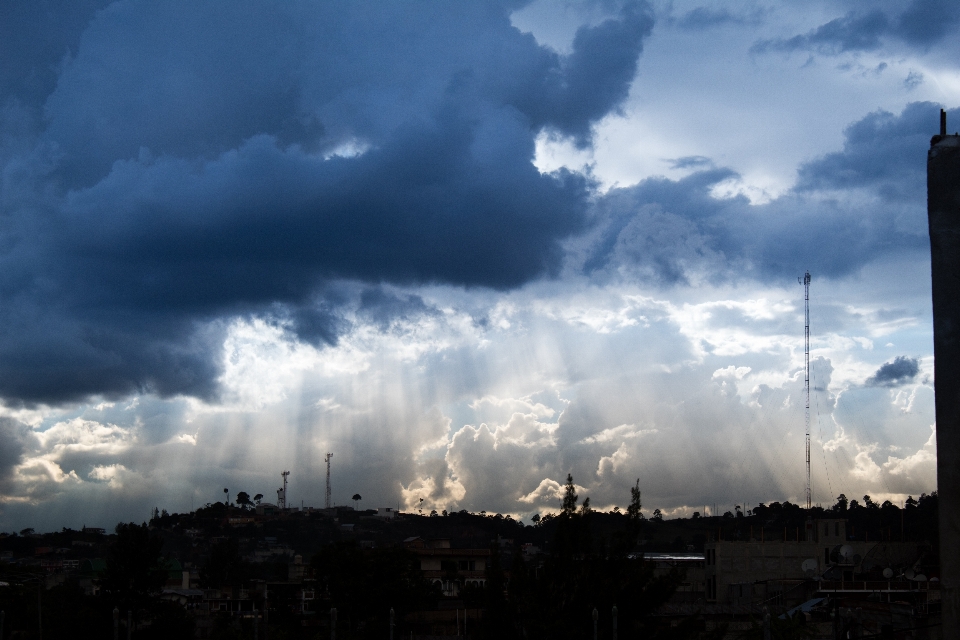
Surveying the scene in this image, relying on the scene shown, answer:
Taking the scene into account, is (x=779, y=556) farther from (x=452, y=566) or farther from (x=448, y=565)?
(x=448, y=565)

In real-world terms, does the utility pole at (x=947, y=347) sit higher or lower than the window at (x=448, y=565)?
higher

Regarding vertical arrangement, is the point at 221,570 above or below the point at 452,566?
below

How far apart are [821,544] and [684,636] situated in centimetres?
6980


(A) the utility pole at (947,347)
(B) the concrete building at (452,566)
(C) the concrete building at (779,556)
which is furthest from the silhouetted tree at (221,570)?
(A) the utility pole at (947,347)

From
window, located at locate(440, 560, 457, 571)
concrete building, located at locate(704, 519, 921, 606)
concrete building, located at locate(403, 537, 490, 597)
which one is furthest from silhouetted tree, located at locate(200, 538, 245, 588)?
concrete building, located at locate(704, 519, 921, 606)

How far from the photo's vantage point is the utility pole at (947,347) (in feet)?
35.2

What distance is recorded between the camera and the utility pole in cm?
1073

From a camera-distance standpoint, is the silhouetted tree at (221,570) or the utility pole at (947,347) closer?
the utility pole at (947,347)

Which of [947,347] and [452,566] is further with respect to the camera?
[452,566]

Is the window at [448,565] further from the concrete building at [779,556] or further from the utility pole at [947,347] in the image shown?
the utility pole at [947,347]

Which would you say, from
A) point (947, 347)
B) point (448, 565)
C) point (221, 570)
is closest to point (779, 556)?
point (448, 565)

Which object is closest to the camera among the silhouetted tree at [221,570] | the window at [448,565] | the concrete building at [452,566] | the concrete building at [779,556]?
the concrete building at [779,556]

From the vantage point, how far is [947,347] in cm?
1101

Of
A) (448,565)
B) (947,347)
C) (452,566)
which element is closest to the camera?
(947,347)
